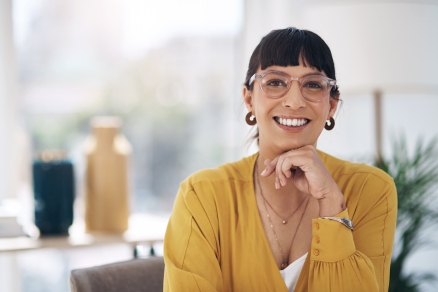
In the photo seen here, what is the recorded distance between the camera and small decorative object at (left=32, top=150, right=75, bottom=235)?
2.41 m

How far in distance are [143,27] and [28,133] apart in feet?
2.88

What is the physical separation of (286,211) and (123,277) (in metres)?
0.51

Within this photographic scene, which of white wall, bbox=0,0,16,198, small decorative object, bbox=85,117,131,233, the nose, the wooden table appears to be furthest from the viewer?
white wall, bbox=0,0,16,198

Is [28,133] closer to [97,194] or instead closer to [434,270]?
[97,194]

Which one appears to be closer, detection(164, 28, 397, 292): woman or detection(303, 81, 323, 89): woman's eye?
detection(164, 28, 397, 292): woman

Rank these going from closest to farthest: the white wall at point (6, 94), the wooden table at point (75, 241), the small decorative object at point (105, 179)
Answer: the wooden table at point (75, 241) → the small decorative object at point (105, 179) → the white wall at point (6, 94)

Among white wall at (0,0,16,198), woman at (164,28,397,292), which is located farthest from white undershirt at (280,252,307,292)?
white wall at (0,0,16,198)

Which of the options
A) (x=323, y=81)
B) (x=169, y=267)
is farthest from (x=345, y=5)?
(x=169, y=267)

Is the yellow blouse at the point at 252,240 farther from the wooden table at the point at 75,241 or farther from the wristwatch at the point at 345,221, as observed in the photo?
the wooden table at the point at 75,241

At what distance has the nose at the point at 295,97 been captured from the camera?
1.54 m

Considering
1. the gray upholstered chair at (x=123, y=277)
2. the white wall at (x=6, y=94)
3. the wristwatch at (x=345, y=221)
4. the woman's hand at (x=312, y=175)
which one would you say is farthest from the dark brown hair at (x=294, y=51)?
the white wall at (x=6, y=94)

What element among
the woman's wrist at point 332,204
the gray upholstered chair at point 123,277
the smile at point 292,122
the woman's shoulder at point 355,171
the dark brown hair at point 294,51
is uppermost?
the dark brown hair at point 294,51

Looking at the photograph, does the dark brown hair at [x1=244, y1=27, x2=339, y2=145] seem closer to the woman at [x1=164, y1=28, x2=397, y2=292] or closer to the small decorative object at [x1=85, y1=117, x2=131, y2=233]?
the woman at [x1=164, y1=28, x2=397, y2=292]

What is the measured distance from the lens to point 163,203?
11.1 ft
